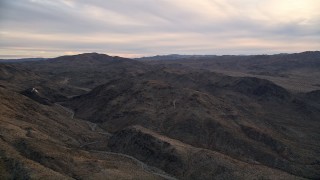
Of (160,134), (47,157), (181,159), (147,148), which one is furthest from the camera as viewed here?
(160,134)

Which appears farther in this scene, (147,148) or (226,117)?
(226,117)

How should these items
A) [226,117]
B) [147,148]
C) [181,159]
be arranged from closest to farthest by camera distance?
[181,159], [147,148], [226,117]

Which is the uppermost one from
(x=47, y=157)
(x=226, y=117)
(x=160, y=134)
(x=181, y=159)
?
(x=47, y=157)

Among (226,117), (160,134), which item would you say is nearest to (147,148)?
(160,134)

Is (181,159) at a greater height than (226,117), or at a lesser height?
lesser

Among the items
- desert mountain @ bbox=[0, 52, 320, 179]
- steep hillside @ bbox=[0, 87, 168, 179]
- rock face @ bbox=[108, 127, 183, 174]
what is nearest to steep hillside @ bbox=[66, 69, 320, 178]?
desert mountain @ bbox=[0, 52, 320, 179]

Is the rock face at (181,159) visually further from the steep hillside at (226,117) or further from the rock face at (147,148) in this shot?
the steep hillside at (226,117)

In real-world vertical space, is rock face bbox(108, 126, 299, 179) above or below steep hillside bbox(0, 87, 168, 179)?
below

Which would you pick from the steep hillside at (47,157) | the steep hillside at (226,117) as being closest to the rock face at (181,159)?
the steep hillside at (47,157)

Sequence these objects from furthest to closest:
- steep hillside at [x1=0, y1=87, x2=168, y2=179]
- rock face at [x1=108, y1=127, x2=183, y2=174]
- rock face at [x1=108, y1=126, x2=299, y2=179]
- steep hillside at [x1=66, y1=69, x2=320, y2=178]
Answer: steep hillside at [x1=66, y1=69, x2=320, y2=178]
rock face at [x1=108, y1=127, x2=183, y2=174]
rock face at [x1=108, y1=126, x2=299, y2=179]
steep hillside at [x1=0, y1=87, x2=168, y2=179]

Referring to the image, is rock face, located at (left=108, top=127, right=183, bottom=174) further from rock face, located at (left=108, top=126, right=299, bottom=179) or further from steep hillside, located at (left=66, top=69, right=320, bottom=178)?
steep hillside, located at (left=66, top=69, right=320, bottom=178)

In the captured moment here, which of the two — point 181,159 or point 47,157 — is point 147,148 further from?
point 47,157

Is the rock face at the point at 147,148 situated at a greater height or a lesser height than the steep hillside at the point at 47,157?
lesser

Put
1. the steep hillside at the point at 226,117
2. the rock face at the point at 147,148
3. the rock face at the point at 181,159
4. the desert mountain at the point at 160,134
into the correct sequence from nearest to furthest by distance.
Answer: the desert mountain at the point at 160,134, the rock face at the point at 181,159, the rock face at the point at 147,148, the steep hillside at the point at 226,117
